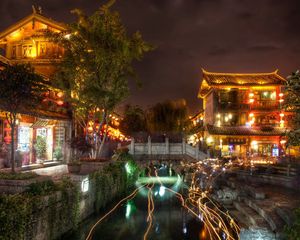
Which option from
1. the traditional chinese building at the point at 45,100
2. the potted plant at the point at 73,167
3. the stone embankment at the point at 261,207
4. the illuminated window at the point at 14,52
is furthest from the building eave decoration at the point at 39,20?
the stone embankment at the point at 261,207

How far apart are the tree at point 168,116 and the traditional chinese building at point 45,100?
19.5 m

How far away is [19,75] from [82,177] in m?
4.58

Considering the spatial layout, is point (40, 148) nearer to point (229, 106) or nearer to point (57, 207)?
point (57, 207)

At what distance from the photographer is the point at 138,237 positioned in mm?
11492

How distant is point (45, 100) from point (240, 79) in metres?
26.0

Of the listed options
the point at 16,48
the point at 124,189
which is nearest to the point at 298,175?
the point at 124,189

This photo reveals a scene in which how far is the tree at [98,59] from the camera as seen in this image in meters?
17.1

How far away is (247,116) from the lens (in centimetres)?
3634

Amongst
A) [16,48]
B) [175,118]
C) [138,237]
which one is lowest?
[138,237]

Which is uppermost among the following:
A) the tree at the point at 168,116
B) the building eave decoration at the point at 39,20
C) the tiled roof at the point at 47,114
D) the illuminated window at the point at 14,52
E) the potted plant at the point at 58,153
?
the building eave decoration at the point at 39,20

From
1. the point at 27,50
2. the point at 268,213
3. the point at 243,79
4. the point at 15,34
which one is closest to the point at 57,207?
the point at 268,213

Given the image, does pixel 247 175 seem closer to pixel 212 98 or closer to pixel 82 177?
pixel 82 177

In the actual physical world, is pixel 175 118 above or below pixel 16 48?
Result: below

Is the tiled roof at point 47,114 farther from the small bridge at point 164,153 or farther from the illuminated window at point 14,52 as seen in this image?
the illuminated window at point 14,52
